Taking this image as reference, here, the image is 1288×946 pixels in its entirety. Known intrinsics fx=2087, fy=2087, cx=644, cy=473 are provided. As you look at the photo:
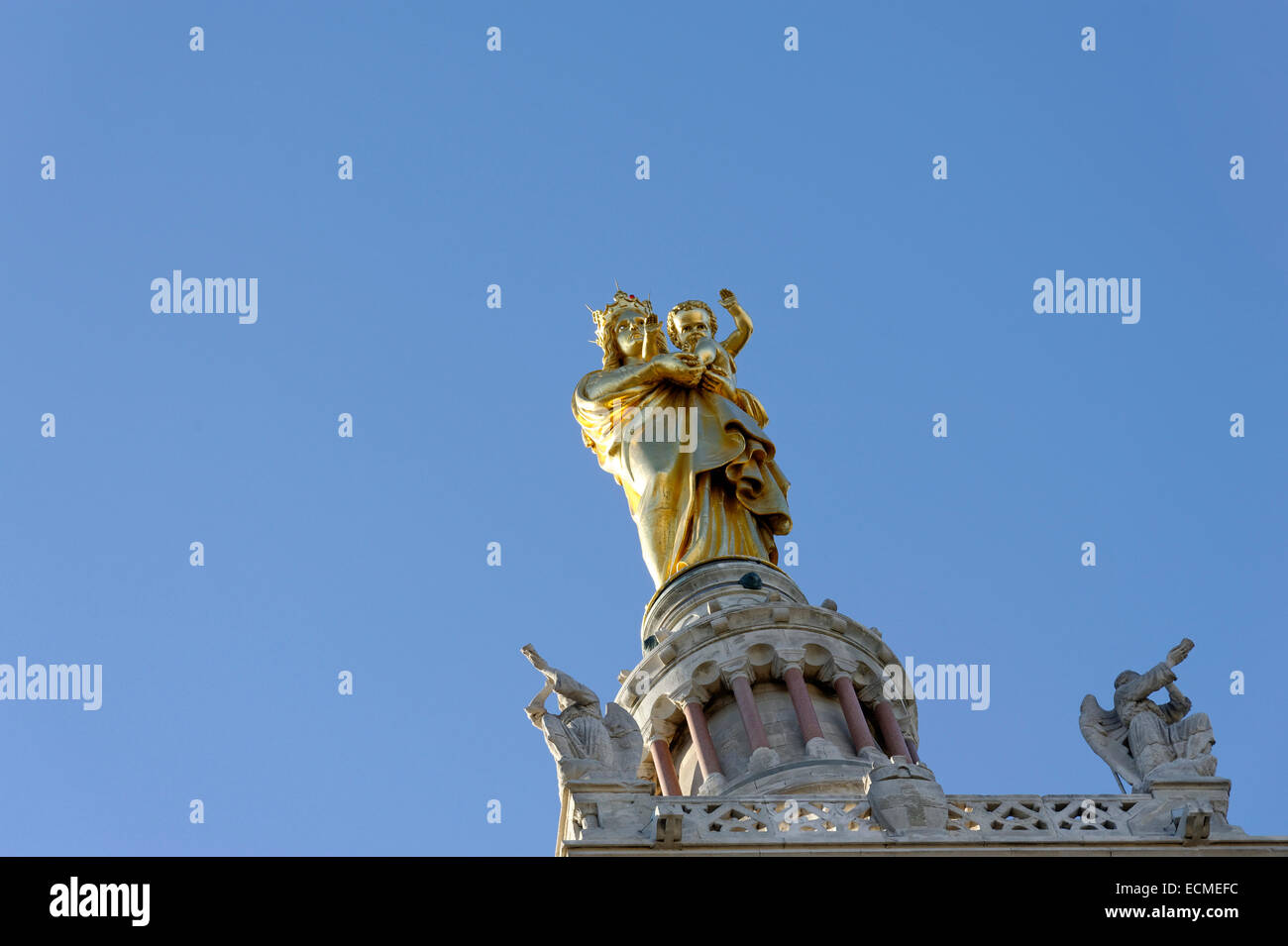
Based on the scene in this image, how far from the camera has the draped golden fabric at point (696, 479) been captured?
41.3 meters

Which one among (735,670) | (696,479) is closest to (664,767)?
(735,670)

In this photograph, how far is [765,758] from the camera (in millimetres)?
33656

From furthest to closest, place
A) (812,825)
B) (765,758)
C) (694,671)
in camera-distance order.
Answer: (694,671) < (765,758) < (812,825)

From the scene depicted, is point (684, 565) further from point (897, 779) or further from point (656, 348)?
point (897, 779)

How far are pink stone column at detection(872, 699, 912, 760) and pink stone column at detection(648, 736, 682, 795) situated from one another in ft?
12.1

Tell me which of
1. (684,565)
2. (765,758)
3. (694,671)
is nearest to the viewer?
(765,758)

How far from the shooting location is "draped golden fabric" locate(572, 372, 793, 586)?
1626 inches

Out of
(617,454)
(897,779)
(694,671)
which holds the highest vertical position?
(617,454)

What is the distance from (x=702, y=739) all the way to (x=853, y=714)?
264cm

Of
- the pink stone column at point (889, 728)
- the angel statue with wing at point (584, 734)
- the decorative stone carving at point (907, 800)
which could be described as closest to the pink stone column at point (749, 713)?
the pink stone column at point (889, 728)

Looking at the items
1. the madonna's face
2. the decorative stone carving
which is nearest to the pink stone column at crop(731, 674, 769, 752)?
the decorative stone carving
